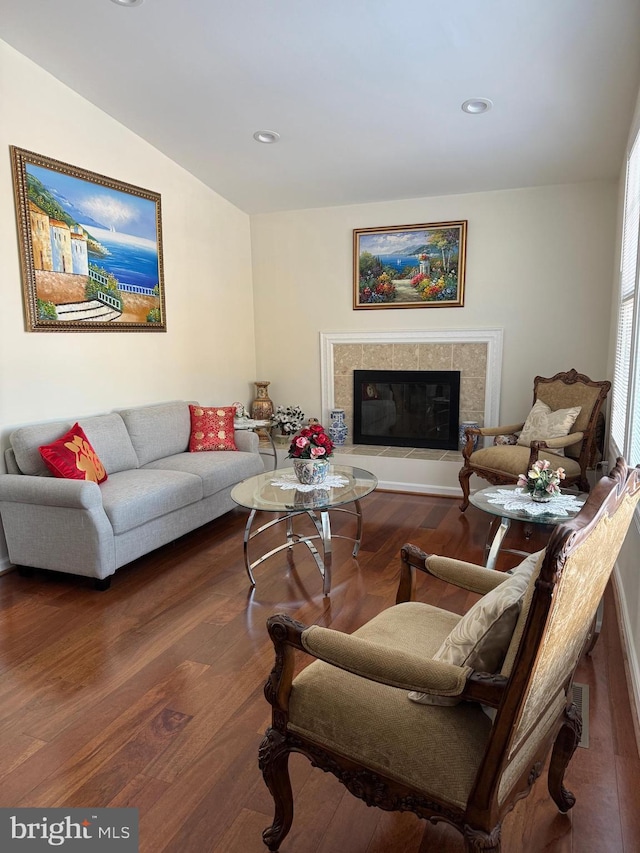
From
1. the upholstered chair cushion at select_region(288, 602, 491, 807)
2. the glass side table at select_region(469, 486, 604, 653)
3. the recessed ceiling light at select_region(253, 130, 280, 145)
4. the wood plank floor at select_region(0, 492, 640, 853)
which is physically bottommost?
the wood plank floor at select_region(0, 492, 640, 853)

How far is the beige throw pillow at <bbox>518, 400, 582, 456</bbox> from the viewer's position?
4.25 metres

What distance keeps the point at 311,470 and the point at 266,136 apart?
2.58m

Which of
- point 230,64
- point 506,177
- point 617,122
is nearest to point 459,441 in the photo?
point 506,177

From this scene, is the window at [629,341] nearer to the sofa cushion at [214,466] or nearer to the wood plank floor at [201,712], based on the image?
the wood plank floor at [201,712]

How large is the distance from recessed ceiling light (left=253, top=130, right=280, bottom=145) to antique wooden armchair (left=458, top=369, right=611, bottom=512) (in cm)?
265

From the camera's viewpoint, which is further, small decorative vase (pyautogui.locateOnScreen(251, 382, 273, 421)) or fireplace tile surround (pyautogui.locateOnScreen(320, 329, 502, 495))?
small decorative vase (pyautogui.locateOnScreen(251, 382, 273, 421))

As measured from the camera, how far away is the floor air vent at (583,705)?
199 centimetres

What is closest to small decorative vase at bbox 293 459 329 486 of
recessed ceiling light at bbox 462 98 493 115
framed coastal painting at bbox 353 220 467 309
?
recessed ceiling light at bbox 462 98 493 115

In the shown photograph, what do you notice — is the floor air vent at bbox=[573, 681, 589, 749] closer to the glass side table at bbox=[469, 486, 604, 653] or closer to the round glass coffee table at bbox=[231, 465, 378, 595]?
the glass side table at bbox=[469, 486, 604, 653]

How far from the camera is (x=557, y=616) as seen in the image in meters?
1.11

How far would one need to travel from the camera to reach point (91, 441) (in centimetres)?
378

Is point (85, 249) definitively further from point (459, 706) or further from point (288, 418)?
point (459, 706)

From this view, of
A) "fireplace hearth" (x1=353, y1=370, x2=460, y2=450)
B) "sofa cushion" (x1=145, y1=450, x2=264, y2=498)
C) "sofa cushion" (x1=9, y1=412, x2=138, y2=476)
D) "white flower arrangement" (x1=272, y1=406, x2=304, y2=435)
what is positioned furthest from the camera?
"white flower arrangement" (x1=272, y1=406, x2=304, y2=435)

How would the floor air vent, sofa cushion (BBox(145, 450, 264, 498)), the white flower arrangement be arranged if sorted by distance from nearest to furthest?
1. the floor air vent
2. sofa cushion (BBox(145, 450, 264, 498))
3. the white flower arrangement
